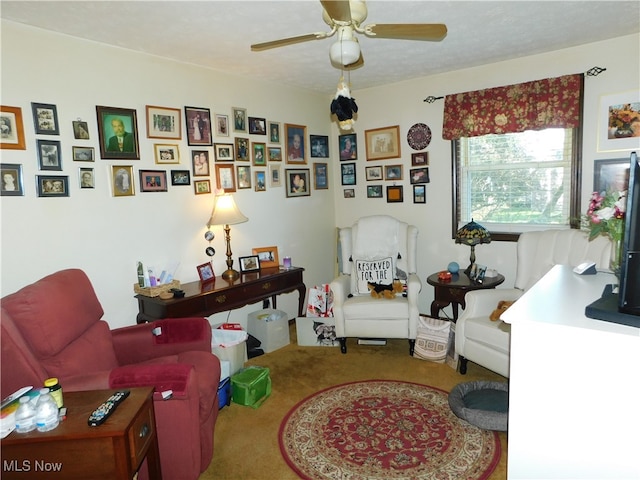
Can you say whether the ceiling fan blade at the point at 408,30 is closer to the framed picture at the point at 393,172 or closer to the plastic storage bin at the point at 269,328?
the framed picture at the point at 393,172

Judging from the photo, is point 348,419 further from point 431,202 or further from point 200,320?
point 431,202

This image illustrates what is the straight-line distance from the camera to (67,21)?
8.20 ft

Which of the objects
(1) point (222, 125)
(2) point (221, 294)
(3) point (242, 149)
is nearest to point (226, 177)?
(3) point (242, 149)

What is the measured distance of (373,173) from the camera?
456cm

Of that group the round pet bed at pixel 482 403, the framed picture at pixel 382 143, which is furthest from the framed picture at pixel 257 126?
the round pet bed at pixel 482 403

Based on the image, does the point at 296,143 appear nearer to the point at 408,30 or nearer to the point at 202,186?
the point at 202,186

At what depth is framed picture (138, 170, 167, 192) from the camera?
3.17 m

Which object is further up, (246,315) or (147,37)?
(147,37)

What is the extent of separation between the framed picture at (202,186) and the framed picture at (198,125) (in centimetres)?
31

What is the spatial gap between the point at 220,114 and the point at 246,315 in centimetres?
179

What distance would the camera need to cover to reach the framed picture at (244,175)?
3874 mm

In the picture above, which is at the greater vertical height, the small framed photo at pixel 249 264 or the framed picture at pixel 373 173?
the framed picture at pixel 373 173

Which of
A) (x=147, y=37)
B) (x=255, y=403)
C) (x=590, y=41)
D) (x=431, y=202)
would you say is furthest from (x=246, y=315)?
(x=590, y=41)

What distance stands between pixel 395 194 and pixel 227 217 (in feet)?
5.89
